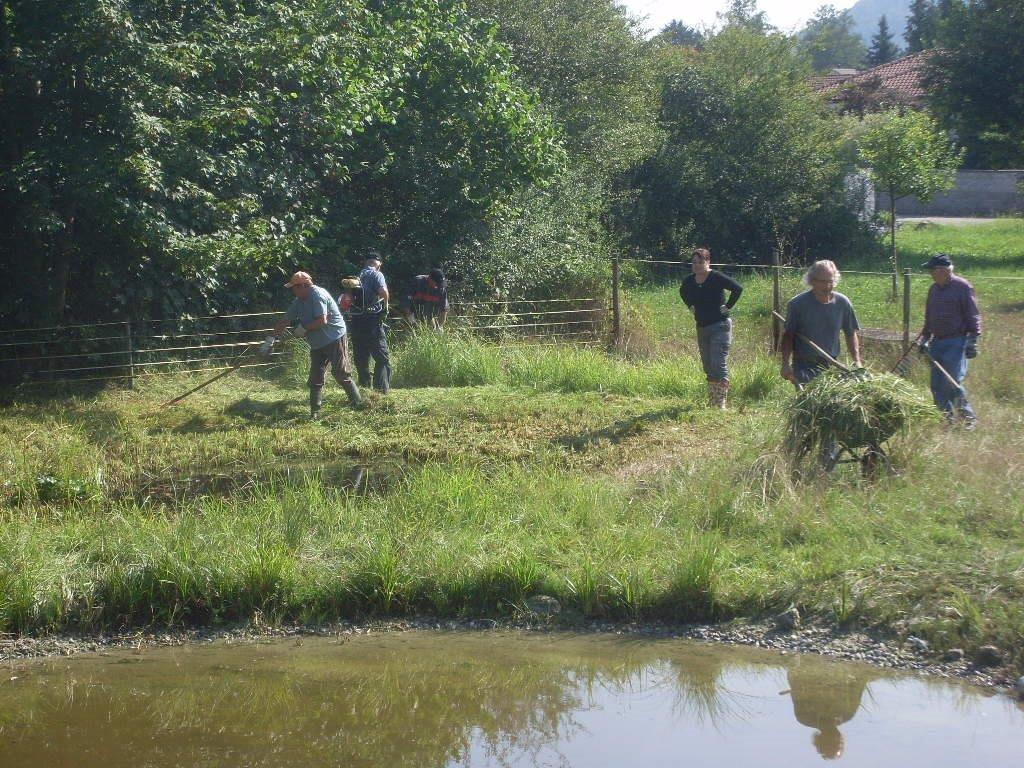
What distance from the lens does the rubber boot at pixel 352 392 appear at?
1288cm

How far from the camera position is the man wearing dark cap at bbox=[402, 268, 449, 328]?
1636 centimetres

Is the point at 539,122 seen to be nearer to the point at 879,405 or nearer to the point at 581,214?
the point at 581,214

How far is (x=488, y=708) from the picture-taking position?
5.57 metres

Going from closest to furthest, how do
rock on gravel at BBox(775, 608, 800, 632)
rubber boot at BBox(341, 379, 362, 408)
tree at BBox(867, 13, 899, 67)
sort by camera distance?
1. rock on gravel at BBox(775, 608, 800, 632)
2. rubber boot at BBox(341, 379, 362, 408)
3. tree at BBox(867, 13, 899, 67)

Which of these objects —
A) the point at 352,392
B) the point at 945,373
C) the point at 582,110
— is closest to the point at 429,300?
the point at 352,392

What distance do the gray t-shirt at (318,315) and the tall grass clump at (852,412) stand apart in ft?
19.8

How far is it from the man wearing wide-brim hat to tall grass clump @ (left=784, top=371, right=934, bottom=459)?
6.02 m

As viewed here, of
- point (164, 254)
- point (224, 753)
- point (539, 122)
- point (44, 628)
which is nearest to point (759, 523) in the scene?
point (224, 753)

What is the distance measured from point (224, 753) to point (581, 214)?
1705cm

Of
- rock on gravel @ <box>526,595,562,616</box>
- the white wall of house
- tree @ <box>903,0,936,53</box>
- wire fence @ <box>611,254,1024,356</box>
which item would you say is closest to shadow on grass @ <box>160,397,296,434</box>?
wire fence @ <box>611,254,1024,356</box>

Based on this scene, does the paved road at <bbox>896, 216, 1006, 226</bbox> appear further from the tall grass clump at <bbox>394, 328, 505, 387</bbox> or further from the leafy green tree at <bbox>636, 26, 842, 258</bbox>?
the tall grass clump at <bbox>394, 328, 505, 387</bbox>

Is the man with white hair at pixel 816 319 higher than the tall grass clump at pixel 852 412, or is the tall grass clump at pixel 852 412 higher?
the man with white hair at pixel 816 319

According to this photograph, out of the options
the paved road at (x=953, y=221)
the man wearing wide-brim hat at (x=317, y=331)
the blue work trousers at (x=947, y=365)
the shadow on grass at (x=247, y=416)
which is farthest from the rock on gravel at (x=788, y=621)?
the paved road at (x=953, y=221)

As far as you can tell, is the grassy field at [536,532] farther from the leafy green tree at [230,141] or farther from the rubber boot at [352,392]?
the leafy green tree at [230,141]
